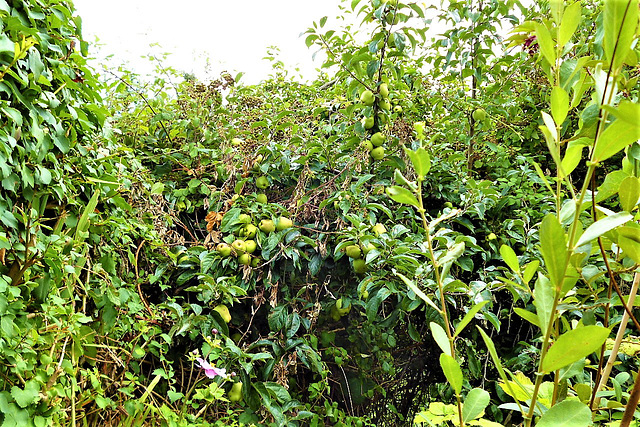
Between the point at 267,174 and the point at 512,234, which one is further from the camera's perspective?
the point at 267,174

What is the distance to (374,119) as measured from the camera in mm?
2014

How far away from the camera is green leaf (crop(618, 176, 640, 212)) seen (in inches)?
17.1

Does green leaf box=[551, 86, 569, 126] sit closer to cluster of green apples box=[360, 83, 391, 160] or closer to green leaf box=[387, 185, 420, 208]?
green leaf box=[387, 185, 420, 208]

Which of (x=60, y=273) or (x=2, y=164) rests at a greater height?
(x=2, y=164)

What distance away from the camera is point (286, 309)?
1.88 meters

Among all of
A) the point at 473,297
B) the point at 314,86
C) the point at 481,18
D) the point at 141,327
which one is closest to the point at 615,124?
the point at 473,297

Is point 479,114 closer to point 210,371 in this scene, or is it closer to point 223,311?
point 223,311

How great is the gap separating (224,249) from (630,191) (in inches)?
60.6

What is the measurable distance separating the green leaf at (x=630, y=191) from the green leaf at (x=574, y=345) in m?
0.16

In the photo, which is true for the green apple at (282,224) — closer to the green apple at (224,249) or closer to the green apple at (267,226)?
the green apple at (267,226)

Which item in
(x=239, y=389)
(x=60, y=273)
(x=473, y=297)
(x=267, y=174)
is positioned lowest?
(x=239, y=389)

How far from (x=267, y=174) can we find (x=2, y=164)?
1.19m

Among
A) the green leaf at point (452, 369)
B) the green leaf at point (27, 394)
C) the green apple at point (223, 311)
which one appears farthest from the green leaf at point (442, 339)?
the green apple at point (223, 311)

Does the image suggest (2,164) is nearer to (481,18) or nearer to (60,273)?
(60,273)
